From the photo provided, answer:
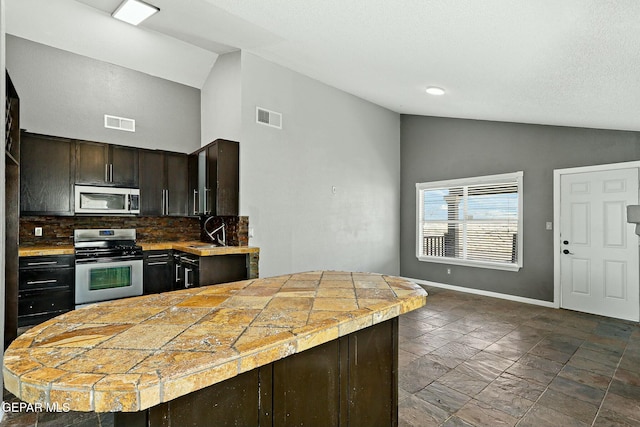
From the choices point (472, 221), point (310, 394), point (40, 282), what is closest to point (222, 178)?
point (40, 282)

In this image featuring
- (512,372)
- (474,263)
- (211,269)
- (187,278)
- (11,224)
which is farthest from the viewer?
(474,263)

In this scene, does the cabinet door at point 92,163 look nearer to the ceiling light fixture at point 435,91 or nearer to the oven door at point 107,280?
the oven door at point 107,280

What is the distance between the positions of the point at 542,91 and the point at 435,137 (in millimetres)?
2982

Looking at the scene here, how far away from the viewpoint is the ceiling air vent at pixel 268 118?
4.67 metres

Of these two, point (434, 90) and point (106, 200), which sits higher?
point (434, 90)

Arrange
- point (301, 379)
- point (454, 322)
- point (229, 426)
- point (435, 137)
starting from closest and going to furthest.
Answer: point (229, 426)
point (301, 379)
point (454, 322)
point (435, 137)

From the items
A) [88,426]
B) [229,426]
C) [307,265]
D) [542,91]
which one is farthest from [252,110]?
[229,426]

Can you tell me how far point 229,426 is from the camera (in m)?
1.21

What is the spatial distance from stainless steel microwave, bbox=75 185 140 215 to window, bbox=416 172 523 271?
16.5ft

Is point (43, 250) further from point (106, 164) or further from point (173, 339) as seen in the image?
point (173, 339)

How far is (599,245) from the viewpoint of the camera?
4574mm

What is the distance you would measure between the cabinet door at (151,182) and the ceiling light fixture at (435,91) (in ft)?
13.1

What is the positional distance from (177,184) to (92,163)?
1.13 metres

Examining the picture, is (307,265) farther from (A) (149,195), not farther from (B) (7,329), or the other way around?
(B) (7,329)
